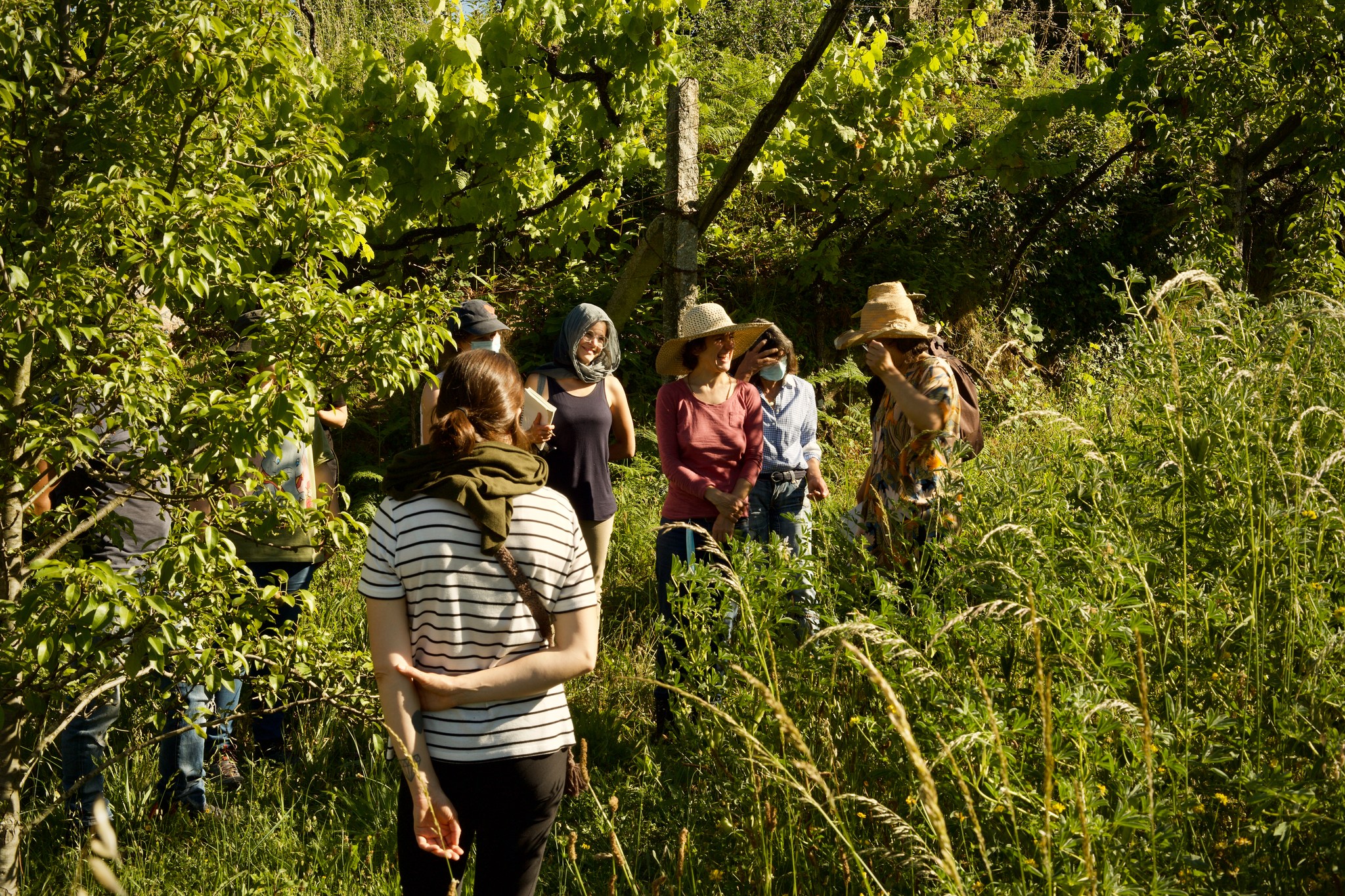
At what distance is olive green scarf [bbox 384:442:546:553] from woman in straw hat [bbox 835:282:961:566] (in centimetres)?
165

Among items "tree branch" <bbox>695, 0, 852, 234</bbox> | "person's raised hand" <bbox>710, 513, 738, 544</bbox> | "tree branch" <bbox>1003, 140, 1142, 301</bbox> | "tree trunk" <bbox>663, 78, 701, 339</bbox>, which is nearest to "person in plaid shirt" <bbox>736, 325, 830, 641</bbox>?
"person's raised hand" <bbox>710, 513, 738, 544</bbox>

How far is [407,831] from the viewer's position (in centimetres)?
248

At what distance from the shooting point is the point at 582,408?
497 cm

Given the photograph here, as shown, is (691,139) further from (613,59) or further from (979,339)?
(979,339)

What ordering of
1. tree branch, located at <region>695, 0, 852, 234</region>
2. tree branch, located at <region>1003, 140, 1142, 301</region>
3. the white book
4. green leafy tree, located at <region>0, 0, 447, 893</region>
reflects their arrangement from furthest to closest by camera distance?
tree branch, located at <region>1003, 140, 1142, 301</region>
tree branch, located at <region>695, 0, 852, 234</region>
the white book
green leafy tree, located at <region>0, 0, 447, 893</region>

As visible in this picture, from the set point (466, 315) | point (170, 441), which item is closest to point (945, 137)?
point (466, 315)

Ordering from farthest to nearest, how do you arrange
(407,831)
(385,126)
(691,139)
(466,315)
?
(691,139), (385,126), (466,315), (407,831)

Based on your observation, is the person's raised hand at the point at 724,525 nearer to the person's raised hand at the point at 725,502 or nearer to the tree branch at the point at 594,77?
the person's raised hand at the point at 725,502

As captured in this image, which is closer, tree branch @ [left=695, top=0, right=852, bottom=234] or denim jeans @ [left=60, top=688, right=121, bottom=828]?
denim jeans @ [left=60, top=688, right=121, bottom=828]

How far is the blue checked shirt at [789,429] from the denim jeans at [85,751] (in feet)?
10.3

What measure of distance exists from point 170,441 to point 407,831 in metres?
1.29

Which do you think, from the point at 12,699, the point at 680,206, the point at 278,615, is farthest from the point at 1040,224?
the point at 12,699

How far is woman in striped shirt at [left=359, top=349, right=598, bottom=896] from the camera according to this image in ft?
7.83

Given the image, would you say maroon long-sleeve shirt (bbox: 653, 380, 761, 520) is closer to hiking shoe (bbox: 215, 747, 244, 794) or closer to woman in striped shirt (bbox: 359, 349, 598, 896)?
hiking shoe (bbox: 215, 747, 244, 794)
